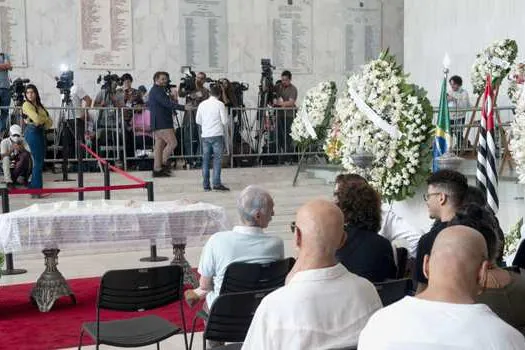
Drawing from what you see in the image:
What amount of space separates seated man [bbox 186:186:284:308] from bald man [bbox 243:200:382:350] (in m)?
1.50

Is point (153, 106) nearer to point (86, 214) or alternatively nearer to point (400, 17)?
point (86, 214)

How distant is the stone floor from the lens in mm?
7542

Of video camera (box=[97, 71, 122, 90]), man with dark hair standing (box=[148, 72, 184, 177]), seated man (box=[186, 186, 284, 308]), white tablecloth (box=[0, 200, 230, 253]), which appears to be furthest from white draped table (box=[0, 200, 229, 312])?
video camera (box=[97, 71, 122, 90])

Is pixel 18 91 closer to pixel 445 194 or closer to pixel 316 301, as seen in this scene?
pixel 445 194

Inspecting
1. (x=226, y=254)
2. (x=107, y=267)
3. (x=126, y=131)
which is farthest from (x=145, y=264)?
(x=126, y=131)

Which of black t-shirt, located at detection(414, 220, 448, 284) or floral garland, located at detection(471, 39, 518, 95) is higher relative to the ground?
floral garland, located at detection(471, 39, 518, 95)

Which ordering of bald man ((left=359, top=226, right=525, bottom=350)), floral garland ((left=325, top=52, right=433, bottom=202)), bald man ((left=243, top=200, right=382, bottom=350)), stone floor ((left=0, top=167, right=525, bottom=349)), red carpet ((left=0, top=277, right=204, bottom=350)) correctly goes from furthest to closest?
stone floor ((left=0, top=167, right=525, bottom=349))
floral garland ((left=325, top=52, right=433, bottom=202))
red carpet ((left=0, top=277, right=204, bottom=350))
bald man ((left=243, top=200, right=382, bottom=350))
bald man ((left=359, top=226, right=525, bottom=350))

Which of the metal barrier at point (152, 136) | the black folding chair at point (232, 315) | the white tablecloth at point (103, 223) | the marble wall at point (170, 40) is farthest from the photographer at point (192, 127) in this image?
the black folding chair at point (232, 315)

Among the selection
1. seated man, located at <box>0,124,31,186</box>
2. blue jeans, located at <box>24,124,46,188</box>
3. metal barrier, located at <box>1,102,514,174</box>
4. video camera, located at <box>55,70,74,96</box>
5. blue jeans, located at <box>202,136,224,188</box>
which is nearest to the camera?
blue jeans, located at <box>24,124,46,188</box>

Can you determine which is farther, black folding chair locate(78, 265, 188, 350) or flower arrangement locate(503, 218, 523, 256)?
flower arrangement locate(503, 218, 523, 256)

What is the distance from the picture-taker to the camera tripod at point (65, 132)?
11992 mm

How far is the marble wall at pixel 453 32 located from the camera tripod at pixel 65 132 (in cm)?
815

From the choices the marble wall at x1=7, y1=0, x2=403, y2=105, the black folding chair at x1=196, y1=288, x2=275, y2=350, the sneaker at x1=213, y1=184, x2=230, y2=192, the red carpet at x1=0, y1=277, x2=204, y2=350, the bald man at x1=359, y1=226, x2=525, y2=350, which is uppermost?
the marble wall at x1=7, y1=0, x2=403, y2=105

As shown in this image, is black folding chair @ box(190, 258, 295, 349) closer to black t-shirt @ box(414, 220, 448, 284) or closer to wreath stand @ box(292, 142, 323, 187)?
black t-shirt @ box(414, 220, 448, 284)
